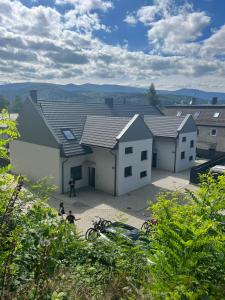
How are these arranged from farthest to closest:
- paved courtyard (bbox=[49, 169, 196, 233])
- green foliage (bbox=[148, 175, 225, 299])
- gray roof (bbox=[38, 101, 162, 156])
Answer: gray roof (bbox=[38, 101, 162, 156]) → paved courtyard (bbox=[49, 169, 196, 233]) → green foliage (bbox=[148, 175, 225, 299])

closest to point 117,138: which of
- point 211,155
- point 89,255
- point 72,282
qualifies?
point 89,255

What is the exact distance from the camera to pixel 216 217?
414cm

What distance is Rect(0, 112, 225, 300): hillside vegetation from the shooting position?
3.12m

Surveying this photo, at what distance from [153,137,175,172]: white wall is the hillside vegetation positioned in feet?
69.3

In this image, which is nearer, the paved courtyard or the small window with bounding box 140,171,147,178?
the paved courtyard

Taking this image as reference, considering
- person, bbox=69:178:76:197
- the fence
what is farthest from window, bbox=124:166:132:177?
the fence

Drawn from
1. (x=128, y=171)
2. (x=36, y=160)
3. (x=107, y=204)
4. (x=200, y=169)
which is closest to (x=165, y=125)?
(x=200, y=169)

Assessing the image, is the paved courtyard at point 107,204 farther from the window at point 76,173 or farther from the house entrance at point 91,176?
the window at point 76,173

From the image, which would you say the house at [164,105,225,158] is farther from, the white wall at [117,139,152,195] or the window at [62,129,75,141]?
the window at [62,129,75,141]

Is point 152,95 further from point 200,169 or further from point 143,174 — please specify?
point 143,174

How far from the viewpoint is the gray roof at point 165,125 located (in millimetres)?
25969

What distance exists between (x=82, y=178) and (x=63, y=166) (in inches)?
86.0

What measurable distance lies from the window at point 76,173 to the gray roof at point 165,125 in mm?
10466

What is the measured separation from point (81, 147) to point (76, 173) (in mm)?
2055
